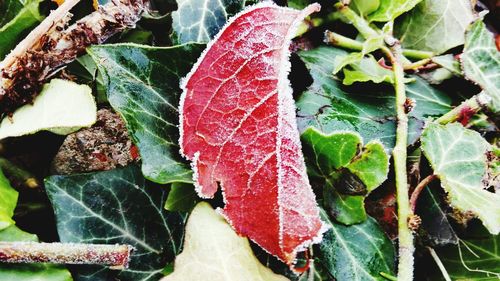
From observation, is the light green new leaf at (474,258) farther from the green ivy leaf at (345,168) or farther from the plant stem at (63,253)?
the plant stem at (63,253)

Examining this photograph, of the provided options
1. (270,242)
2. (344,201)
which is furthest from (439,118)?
(270,242)

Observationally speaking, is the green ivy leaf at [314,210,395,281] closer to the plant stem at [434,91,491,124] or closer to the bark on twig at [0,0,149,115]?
the plant stem at [434,91,491,124]

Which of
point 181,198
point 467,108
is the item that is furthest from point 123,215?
point 467,108

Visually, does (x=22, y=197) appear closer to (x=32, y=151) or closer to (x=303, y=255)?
(x=32, y=151)

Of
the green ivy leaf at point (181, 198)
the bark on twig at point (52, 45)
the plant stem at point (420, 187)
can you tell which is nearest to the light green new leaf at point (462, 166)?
the plant stem at point (420, 187)

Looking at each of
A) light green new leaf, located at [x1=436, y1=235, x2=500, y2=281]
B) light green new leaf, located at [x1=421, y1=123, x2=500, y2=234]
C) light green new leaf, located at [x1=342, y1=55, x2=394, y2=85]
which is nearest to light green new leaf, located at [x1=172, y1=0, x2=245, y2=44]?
light green new leaf, located at [x1=342, y1=55, x2=394, y2=85]

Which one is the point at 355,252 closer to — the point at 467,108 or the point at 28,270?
the point at 467,108
